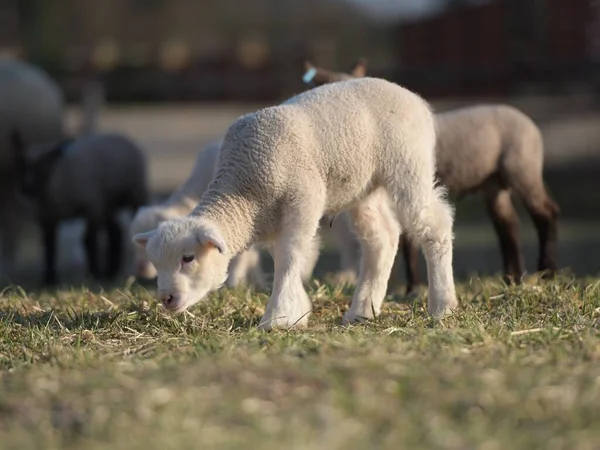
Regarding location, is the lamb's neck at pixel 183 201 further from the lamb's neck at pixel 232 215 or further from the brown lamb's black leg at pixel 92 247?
the lamb's neck at pixel 232 215

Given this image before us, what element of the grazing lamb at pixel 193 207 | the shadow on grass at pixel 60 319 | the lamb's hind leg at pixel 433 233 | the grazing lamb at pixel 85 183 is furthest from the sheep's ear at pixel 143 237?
the grazing lamb at pixel 85 183

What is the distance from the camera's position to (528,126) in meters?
7.91

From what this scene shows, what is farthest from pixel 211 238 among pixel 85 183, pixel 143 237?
pixel 85 183

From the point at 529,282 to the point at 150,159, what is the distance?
1497 centimetres

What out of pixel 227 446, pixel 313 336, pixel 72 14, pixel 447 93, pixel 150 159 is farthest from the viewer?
pixel 72 14

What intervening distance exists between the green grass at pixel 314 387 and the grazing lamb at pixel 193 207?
113 inches

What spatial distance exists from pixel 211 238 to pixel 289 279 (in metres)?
0.54

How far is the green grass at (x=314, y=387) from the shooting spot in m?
3.51

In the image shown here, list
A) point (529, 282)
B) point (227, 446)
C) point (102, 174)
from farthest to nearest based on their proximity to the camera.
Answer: point (102, 174) → point (529, 282) → point (227, 446)

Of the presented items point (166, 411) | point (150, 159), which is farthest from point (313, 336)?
point (150, 159)

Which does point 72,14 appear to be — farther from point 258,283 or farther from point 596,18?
point 258,283

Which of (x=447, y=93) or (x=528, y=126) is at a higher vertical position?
(x=528, y=126)

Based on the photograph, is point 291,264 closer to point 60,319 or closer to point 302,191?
point 302,191

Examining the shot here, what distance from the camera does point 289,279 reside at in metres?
5.62
